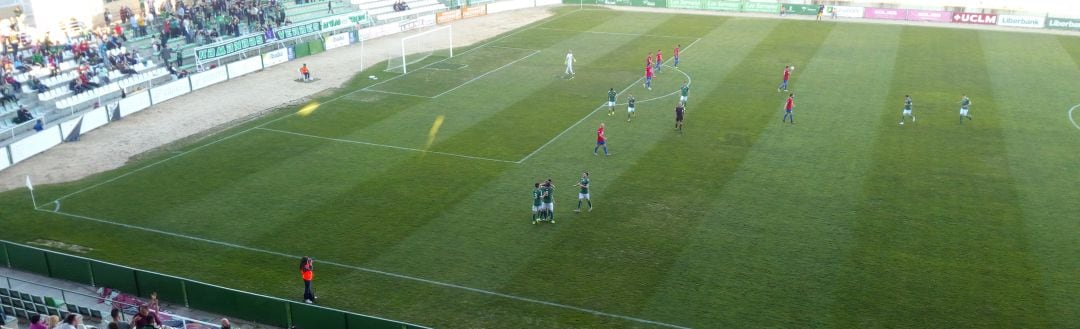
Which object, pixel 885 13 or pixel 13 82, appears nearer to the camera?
pixel 13 82

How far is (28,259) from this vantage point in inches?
973

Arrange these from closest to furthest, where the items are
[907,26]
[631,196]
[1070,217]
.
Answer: [1070,217]
[631,196]
[907,26]

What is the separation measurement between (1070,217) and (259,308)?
2664 centimetres

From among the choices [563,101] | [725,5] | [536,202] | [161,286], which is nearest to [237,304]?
[161,286]

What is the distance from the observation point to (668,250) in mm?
25797

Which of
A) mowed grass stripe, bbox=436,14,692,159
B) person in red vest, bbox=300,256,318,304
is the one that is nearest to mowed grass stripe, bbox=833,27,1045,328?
person in red vest, bbox=300,256,318,304

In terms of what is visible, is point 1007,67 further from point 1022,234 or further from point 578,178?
point 578,178

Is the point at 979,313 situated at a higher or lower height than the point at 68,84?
lower

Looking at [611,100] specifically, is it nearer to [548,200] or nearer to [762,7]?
[548,200]

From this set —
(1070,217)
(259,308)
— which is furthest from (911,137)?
(259,308)

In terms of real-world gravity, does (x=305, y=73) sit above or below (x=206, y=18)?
below

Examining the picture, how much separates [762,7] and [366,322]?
2454 inches

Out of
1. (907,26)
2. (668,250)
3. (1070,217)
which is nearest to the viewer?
(668,250)

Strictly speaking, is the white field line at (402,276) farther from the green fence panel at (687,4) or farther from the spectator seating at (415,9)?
the green fence panel at (687,4)
